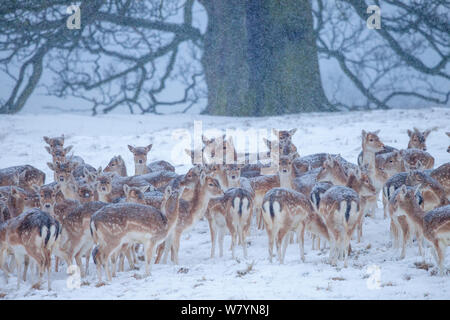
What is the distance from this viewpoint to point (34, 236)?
6305 millimetres

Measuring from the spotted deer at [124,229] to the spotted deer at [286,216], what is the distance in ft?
4.00

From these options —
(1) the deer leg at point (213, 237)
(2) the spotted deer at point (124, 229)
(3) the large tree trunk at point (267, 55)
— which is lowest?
(1) the deer leg at point (213, 237)

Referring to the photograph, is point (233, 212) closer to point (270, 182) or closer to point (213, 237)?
point (213, 237)

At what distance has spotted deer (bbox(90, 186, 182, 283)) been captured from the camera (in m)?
6.53

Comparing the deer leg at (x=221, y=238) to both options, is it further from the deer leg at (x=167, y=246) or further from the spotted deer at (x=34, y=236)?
the spotted deer at (x=34, y=236)

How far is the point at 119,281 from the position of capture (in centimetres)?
652

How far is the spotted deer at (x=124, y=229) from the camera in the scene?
257 inches

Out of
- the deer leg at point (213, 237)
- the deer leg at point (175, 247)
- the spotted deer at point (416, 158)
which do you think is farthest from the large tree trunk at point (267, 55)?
the deer leg at point (175, 247)

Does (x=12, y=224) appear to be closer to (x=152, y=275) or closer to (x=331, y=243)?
(x=152, y=275)

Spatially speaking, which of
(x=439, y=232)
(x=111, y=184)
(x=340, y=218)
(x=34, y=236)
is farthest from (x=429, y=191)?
(x=34, y=236)

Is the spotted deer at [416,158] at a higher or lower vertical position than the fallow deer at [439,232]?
higher

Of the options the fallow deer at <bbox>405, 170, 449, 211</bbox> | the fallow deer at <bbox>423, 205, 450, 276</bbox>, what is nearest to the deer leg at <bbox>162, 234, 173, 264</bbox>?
the fallow deer at <bbox>423, 205, 450, 276</bbox>

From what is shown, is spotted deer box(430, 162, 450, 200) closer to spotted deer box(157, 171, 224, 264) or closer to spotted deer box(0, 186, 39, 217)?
spotted deer box(157, 171, 224, 264)

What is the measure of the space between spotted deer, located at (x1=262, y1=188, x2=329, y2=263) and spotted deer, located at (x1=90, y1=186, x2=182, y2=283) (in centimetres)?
122
